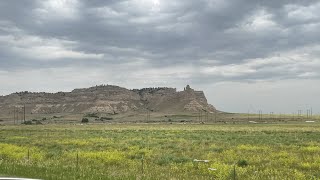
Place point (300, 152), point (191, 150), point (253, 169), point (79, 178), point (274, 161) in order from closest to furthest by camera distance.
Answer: point (79, 178) < point (253, 169) < point (274, 161) < point (300, 152) < point (191, 150)

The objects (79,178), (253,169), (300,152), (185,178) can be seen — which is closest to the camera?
(79,178)

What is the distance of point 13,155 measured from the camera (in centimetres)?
2805

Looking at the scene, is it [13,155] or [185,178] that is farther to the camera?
[13,155]

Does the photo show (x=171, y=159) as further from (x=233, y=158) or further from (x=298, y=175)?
(x=298, y=175)

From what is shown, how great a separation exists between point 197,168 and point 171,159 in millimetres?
3764

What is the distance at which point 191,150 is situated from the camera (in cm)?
3600

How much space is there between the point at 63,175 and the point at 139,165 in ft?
31.2

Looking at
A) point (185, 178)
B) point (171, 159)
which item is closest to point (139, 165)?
point (171, 159)

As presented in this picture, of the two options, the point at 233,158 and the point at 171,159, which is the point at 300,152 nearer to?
the point at 233,158

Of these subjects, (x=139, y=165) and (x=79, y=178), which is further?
(x=139, y=165)

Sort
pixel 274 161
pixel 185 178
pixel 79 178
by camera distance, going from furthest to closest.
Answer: pixel 274 161 < pixel 185 178 < pixel 79 178

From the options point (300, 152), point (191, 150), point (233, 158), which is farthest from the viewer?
point (191, 150)

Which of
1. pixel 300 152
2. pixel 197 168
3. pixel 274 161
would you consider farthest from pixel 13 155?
pixel 300 152

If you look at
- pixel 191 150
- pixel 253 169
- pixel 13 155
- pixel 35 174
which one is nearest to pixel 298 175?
pixel 253 169
